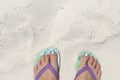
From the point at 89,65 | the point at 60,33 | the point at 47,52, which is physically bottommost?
the point at 89,65

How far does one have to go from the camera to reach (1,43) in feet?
5.09

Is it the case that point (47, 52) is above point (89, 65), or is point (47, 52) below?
above

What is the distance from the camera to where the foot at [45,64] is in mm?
1580

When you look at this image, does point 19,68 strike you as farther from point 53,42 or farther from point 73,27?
point 73,27

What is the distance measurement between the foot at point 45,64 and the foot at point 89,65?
0.17m

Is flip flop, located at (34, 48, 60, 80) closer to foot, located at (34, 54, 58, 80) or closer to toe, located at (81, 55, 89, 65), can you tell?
foot, located at (34, 54, 58, 80)

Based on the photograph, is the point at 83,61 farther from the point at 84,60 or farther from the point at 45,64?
the point at 45,64

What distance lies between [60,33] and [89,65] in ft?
1.02

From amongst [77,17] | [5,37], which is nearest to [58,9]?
[77,17]

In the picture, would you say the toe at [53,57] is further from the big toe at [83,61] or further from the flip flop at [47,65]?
the big toe at [83,61]

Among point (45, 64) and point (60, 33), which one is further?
point (45, 64)

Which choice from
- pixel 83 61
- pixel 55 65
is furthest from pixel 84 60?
pixel 55 65

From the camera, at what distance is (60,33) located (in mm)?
1520

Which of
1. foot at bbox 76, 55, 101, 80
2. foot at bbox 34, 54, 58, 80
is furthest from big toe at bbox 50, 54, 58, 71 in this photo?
foot at bbox 76, 55, 101, 80
